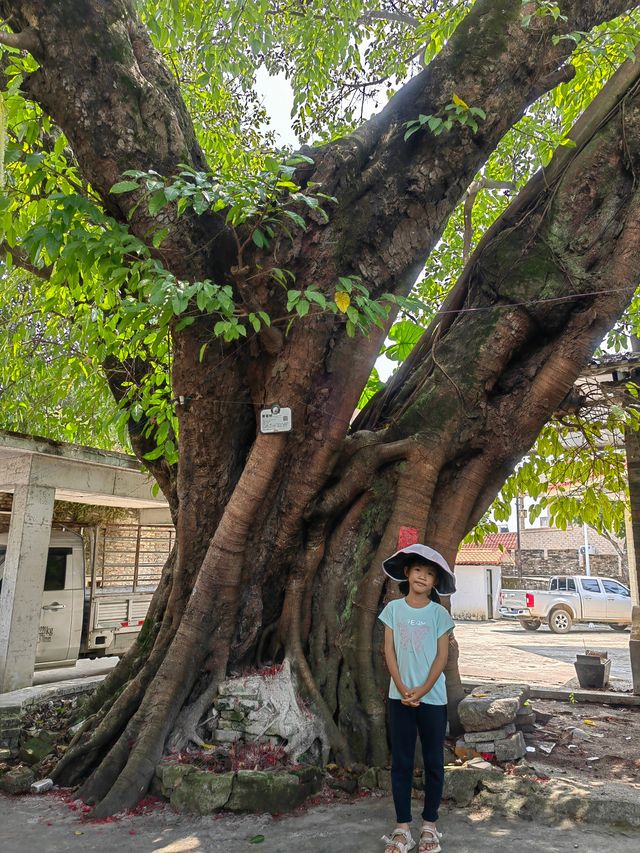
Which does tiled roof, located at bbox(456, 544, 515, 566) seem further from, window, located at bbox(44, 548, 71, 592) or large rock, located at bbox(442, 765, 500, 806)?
large rock, located at bbox(442, 765, 500, 806)

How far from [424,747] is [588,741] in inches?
110

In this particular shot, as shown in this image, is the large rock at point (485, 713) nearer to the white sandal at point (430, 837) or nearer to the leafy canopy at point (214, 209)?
the white sandal at point (430, 837)

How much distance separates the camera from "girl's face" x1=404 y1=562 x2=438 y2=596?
149 inches

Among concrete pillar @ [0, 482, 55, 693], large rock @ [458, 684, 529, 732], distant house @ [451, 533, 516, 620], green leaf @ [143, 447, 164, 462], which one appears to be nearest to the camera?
large rock @ [458, 684, 529, 732]

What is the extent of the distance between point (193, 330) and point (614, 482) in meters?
5.90

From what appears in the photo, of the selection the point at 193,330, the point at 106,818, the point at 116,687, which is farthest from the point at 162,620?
the point at 193,330

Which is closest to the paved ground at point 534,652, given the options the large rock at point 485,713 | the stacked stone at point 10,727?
the large rock at point 485,713

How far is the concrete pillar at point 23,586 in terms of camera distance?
23.0 feet

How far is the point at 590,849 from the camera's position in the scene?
3.49m

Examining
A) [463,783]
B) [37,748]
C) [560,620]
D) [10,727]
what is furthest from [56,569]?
[560,620]

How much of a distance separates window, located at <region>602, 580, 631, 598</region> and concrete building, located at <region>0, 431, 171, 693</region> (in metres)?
15.7

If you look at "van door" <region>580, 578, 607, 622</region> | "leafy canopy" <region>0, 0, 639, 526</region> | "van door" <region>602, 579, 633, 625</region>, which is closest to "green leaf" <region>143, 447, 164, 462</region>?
"leafy canopy" <region>0, 0, 639, 526</region>

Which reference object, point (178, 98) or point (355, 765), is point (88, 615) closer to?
point (355, 765)

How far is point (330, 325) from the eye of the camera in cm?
510
